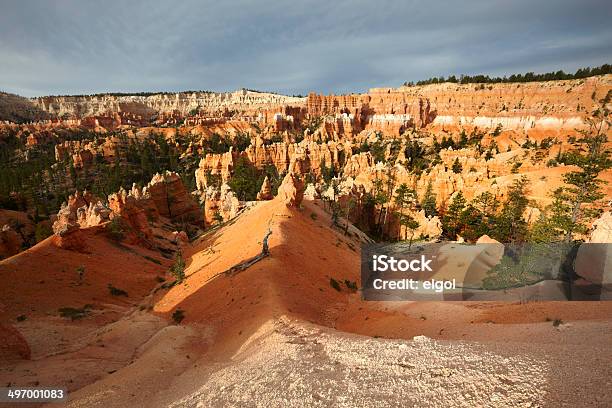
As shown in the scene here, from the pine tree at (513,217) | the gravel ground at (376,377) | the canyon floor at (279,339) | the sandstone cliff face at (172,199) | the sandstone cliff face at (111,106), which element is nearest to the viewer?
the gravel ground at (376,377)

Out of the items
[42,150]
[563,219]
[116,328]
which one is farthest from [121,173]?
[563,219]

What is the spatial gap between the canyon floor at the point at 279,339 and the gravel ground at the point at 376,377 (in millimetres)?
35

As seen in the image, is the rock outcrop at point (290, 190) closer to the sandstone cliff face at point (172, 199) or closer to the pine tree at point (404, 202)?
the pine tree at point (404, 202)

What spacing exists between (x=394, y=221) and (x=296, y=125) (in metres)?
96.8

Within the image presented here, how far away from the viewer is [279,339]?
10289 mm

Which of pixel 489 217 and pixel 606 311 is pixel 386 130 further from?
pixel 606 311

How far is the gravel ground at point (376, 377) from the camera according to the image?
583 centimetres

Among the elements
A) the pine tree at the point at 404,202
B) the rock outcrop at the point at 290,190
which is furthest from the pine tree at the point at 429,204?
the rock outcrop at the point at 290,190

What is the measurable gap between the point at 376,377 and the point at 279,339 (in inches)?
164

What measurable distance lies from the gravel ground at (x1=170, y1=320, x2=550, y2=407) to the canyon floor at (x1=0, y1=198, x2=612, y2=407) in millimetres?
35

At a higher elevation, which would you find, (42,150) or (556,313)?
(42,150)

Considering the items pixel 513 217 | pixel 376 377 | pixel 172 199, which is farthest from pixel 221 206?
pixel 513 217

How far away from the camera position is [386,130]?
4857 inches

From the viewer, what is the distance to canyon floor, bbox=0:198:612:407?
247 inches
